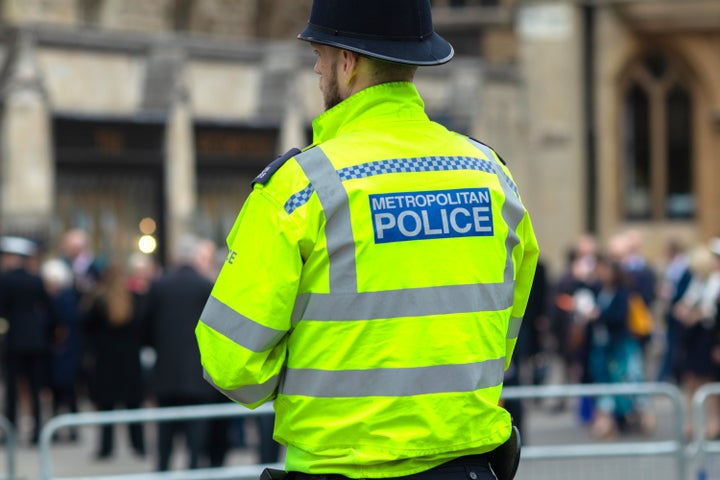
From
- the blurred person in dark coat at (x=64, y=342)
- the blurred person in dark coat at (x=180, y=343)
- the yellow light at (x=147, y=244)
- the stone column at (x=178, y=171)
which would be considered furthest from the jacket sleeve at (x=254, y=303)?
the stone column at (x=178, y=171)

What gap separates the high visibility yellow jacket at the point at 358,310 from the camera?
11.3 ft

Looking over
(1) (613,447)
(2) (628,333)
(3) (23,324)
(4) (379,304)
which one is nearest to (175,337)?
(3) (23,324)

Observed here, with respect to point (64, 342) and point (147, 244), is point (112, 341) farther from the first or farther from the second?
point (147, 244)

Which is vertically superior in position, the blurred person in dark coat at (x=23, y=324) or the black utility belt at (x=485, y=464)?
the black utility belt at (x=485, y=464)

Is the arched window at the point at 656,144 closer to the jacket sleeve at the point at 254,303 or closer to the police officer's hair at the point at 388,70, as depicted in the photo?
the police officer's hair at the point at 388,70

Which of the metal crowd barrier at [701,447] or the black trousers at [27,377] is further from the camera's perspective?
the black trousers at [27,377]

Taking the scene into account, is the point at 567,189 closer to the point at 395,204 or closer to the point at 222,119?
the point at 222,119

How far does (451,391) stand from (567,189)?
26518 mm

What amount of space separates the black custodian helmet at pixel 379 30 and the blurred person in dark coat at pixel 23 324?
1145 centimetres

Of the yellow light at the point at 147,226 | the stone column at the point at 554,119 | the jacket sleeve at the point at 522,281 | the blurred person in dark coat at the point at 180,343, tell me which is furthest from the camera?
the stone column at the point at 554,119

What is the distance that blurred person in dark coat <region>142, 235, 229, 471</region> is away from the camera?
39.9ft

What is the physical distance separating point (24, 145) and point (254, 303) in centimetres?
1671

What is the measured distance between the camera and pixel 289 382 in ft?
11.6

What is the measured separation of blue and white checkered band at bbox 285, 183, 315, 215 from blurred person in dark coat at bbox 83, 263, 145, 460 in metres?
10.4
